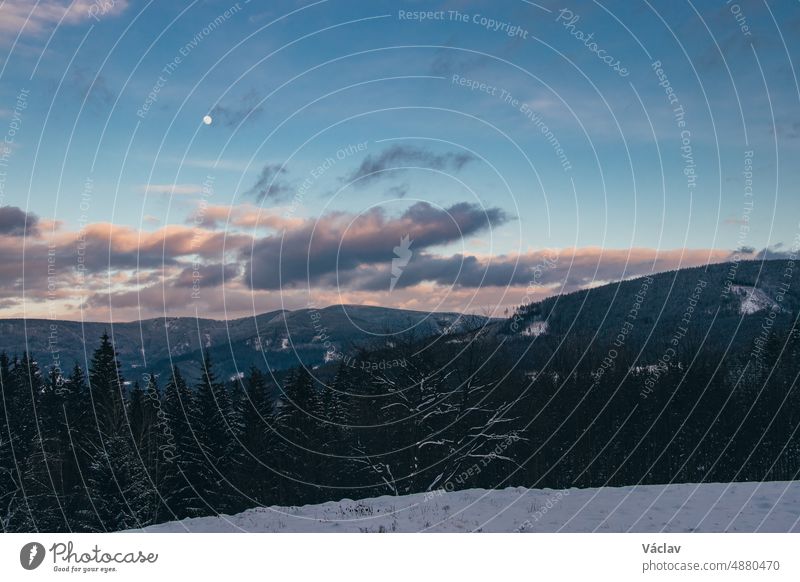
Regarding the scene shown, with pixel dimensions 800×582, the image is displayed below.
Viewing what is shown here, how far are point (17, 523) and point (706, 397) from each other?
67.8 m

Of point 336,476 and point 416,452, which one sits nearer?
point 416,452

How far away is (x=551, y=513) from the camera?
69.4 feet

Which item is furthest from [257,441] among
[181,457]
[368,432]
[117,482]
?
[117,482]

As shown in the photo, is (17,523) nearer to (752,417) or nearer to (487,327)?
(487,327)

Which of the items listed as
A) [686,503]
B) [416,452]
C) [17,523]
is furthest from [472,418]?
[17,523]

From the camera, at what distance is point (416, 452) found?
43.4m

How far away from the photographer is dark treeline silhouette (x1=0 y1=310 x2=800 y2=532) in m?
43.5

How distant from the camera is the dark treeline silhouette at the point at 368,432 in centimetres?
4347
